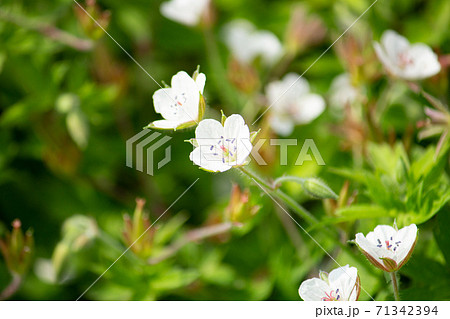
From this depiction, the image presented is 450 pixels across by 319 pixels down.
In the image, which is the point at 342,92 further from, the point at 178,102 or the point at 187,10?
the point at 178,102

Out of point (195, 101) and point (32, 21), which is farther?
point (32, 21)

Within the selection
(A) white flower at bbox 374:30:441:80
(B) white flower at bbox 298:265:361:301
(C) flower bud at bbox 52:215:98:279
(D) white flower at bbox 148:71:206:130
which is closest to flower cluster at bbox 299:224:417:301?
(B) white flower at bbox 298:265:361:301

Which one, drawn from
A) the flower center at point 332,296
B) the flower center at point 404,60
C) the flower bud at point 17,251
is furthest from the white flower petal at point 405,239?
the flower bud at point 17,251

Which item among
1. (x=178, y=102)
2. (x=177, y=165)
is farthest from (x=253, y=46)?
(x=178, y=102)

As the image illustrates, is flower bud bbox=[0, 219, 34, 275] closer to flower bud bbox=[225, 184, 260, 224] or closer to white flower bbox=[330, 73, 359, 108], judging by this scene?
flower bud bbox=[225, 184, 260, 224]

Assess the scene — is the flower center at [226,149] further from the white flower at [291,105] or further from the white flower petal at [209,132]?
the white flower at [291,105]
